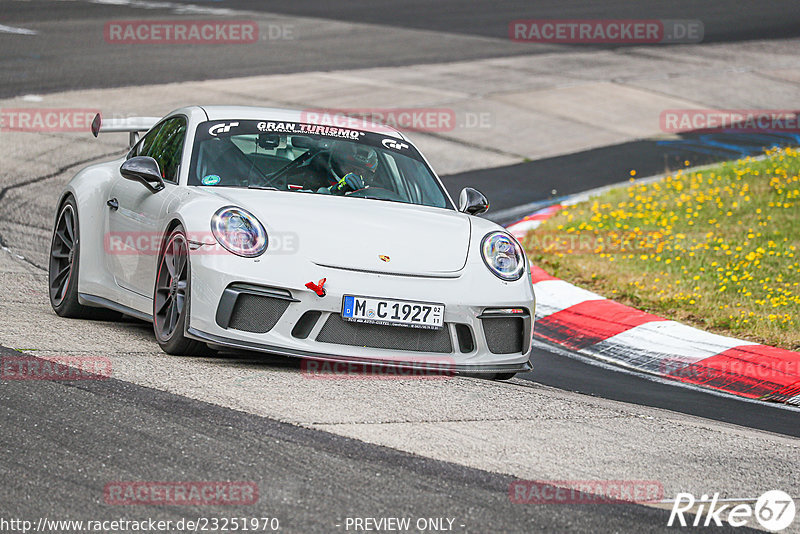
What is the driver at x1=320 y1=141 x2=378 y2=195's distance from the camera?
7.08m

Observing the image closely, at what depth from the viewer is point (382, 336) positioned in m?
6.02

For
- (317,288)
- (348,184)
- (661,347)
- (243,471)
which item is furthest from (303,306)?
(661,347)

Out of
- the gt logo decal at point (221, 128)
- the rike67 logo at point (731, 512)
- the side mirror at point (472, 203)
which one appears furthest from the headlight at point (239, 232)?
the rike67 logo at point (731, 512)

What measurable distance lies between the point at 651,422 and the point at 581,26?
2271cm

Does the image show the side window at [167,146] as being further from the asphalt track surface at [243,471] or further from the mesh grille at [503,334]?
the asphalt track surface at [243,471]

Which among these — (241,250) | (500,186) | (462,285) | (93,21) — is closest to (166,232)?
(241,250)

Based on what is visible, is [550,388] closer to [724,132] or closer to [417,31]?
[724,132]

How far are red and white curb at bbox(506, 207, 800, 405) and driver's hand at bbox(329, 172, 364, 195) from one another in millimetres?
2107

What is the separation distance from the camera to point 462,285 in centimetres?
624

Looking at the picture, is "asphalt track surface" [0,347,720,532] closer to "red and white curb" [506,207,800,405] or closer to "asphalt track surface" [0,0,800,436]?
"asphalt track surface" [0,0,800,436]

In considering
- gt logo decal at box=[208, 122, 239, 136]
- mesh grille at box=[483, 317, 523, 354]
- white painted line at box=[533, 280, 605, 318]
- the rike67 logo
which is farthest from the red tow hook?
white painted line at box=[533, 280, 605, 318]

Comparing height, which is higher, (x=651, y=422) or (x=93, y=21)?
(x=93, y=21)

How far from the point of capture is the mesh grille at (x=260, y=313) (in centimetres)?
593

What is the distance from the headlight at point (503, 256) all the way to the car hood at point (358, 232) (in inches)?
4.6
